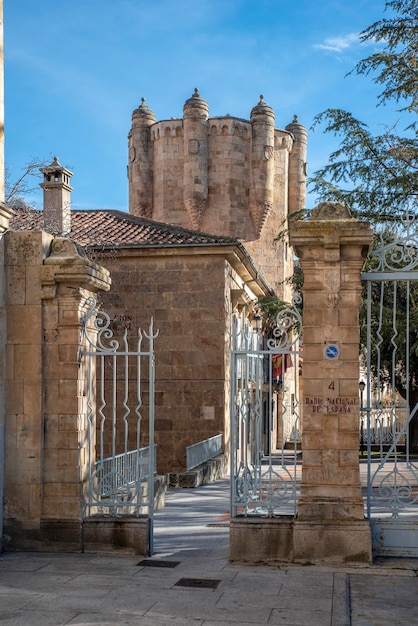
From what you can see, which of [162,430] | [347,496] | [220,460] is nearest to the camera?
[347,496]

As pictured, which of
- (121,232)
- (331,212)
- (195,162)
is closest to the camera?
(331,212)

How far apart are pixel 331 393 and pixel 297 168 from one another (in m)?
32.5

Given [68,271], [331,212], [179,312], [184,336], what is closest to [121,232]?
[179,312]

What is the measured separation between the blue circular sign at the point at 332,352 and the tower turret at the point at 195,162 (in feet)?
89.4

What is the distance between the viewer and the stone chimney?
2166 centimetres

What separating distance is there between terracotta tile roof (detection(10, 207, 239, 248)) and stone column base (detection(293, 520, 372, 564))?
12771 mm

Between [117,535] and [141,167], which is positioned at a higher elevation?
[141,167]

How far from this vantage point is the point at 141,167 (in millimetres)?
37031

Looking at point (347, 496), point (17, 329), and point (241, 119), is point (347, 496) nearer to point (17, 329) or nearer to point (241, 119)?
point (17, 329)

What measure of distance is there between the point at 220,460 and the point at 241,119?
20.6 metres

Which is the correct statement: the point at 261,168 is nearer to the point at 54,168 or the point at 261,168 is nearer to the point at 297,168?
the point at 297,168

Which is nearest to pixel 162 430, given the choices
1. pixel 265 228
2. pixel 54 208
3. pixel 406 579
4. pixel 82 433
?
pixel 54 208

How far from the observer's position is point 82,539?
839cm

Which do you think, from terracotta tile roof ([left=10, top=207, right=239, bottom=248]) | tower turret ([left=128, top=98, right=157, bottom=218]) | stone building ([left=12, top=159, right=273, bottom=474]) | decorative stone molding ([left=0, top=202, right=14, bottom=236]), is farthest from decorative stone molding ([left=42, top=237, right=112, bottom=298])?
tower turret ([left=128, top=98, right=157, bottom=218])
